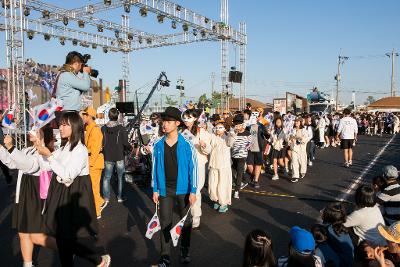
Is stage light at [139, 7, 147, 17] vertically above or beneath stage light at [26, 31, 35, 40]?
above

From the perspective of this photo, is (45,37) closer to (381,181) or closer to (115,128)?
(115,128)

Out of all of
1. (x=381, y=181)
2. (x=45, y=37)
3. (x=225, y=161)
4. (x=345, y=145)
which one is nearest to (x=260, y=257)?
(x=381, y=181)

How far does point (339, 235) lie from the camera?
3.82 meters

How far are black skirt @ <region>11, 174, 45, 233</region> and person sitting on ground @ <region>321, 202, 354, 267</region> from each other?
2926mm

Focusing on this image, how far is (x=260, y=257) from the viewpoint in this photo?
2.80m

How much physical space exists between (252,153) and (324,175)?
→ 3023 millimetres

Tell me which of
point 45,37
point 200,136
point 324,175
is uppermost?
point 45,37

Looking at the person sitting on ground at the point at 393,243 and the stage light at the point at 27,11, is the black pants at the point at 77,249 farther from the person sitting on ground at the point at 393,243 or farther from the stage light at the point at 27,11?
the stage light at the point at 27,11

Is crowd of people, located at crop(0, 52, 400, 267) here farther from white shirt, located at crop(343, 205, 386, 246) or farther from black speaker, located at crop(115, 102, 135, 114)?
black speaker, located at crop(115, 102, 135, 114)

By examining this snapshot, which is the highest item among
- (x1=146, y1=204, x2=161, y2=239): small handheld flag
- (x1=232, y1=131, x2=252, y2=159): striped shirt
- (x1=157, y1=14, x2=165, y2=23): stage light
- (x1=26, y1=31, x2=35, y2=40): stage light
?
(x1=157, y1=14, x2=165, y2=23): stage light

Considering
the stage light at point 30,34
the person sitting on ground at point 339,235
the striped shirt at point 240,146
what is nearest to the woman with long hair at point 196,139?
the striped shirt at point 240,146

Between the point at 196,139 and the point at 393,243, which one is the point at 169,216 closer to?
the point at 196,139

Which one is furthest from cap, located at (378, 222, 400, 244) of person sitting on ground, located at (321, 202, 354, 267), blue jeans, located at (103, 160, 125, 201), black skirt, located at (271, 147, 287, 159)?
black skirt, located at (271, 147, 287, 159)

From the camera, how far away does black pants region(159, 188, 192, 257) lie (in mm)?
4367
